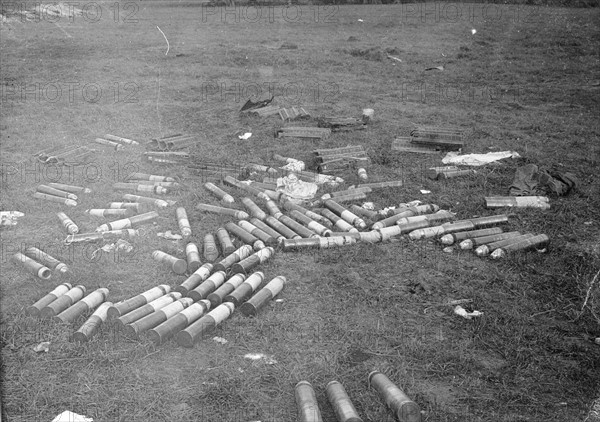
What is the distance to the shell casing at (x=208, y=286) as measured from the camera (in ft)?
24.3

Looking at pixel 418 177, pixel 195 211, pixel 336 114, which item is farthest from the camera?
pixel 336 114

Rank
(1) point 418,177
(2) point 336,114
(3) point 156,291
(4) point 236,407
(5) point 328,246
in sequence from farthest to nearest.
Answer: (2) point 336,114
(1) point 418,177
(5) point 328,246
(3) point 156,291
(4) point 236,407

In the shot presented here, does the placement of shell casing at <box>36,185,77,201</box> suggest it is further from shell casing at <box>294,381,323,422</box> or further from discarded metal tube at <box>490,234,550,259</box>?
discarded metal tube at <box>490,234,550,259</box>

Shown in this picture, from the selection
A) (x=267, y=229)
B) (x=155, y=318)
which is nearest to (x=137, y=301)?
(x=155, y=318)

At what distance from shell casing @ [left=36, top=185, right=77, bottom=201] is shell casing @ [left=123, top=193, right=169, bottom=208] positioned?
102 centimetres

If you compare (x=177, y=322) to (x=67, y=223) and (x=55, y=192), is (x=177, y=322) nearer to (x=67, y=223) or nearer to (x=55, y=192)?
(x=67, y=223)

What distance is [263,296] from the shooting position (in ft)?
24.1

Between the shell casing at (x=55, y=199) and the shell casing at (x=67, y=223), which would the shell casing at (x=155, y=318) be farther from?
the shell casing at (x=55, y=199)

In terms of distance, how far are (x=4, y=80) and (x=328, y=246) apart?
670 inches

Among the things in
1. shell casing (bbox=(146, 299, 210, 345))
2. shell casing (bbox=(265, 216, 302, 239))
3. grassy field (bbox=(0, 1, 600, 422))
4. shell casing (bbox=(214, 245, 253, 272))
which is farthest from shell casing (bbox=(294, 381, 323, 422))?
shell casing (bbox=(265, 216, 302, 239))

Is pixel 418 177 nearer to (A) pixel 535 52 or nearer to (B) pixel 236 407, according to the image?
(B) pixel 236 407

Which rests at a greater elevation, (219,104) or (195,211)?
(219,104)

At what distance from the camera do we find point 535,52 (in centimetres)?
2467

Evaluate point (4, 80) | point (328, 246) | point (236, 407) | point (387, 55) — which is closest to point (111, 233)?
point (328, 246)
